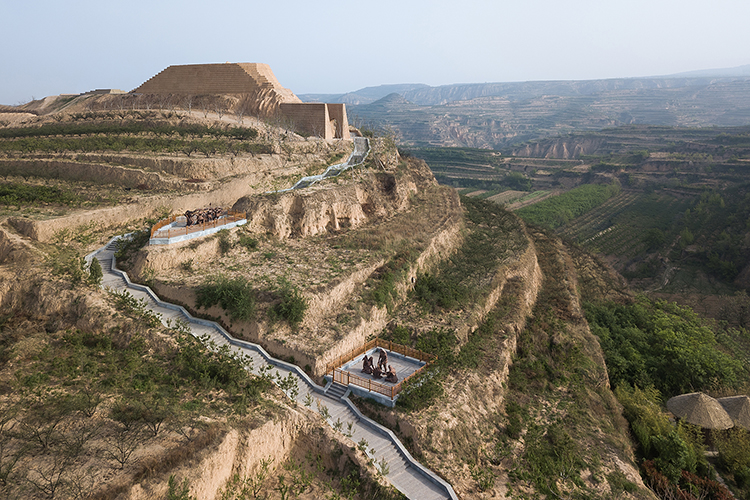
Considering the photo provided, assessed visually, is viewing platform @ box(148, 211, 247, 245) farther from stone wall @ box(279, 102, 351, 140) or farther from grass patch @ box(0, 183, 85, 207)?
stone wall @ box(279, 102, 351, 140)

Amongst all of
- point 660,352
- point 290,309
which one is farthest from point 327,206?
point 660,352

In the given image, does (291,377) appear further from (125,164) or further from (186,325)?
(125,164)

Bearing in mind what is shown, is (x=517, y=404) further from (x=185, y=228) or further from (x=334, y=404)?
(x=185, y=228)

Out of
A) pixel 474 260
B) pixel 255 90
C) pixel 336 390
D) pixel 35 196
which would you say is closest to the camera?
pixel 336 390

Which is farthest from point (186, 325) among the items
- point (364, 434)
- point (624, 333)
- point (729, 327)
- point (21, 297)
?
point (729, 327)

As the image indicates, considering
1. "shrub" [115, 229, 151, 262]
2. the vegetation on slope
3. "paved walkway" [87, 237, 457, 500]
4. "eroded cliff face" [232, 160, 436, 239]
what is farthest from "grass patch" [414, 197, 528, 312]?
the vegetation on slope

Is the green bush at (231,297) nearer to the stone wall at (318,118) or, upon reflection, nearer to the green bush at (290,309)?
the green bush at (290,309)
